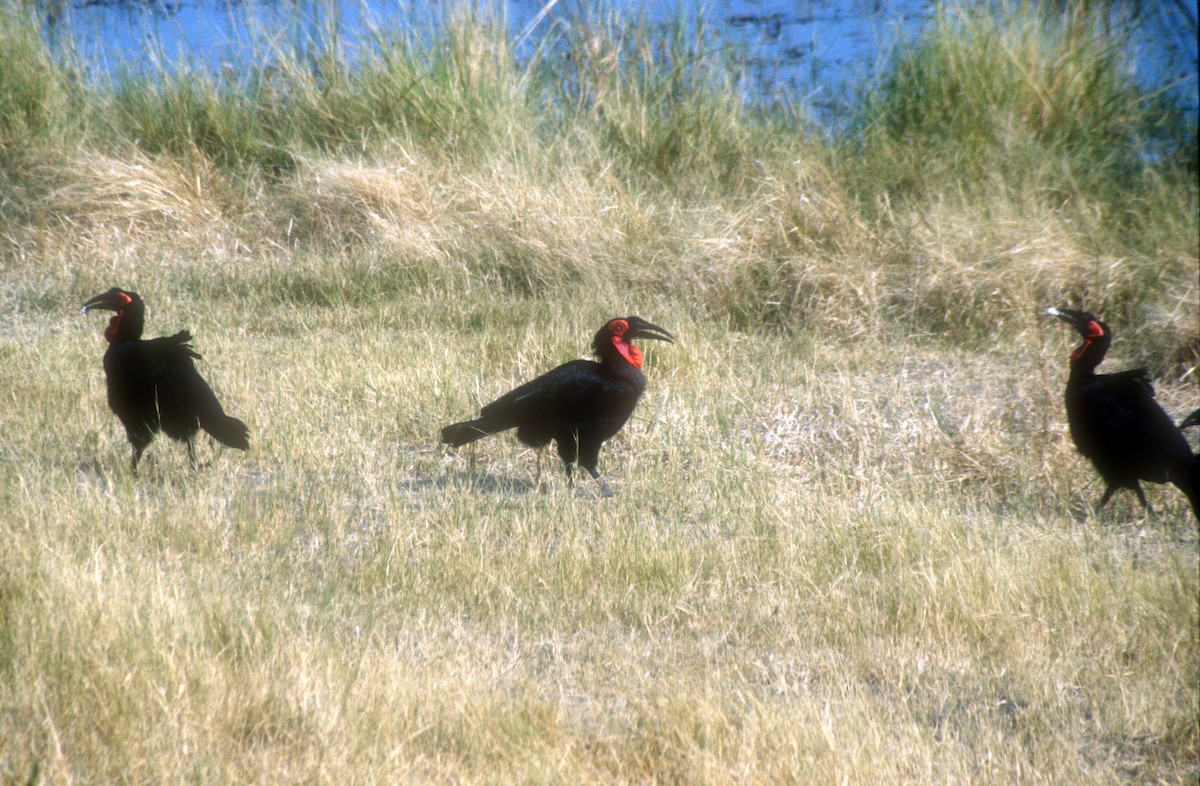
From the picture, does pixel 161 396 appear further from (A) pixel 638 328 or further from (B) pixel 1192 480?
(B) pixel 1192 480

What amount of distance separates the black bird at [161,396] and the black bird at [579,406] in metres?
0.97

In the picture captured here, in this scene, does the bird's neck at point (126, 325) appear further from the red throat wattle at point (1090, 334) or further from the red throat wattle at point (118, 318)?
the red throat wattle at point (1090, 334)

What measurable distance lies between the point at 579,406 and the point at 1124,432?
217 centimetres

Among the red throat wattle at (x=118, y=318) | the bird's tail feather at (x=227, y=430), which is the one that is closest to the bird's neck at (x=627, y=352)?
the bird's tail feather at (x=227, y=430)

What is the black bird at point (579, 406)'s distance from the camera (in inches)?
204

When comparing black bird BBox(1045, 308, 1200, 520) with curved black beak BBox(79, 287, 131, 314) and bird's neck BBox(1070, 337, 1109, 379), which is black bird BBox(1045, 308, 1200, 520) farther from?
curved black beak BBox(79, 287, 131, 314)

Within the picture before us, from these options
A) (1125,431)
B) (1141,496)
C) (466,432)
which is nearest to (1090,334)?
(1125,431)

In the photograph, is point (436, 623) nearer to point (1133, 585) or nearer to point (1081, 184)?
point (1133, 585)

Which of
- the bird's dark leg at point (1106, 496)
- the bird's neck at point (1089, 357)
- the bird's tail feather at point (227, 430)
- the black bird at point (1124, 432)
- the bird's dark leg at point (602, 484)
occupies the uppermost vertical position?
the bird's neck at point (1089, 357)

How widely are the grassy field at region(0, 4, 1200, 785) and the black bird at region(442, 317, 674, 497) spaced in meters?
0.22

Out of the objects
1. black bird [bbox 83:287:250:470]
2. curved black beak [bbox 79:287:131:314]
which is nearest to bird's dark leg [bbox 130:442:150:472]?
black bird [bbox 83:287:250:470]

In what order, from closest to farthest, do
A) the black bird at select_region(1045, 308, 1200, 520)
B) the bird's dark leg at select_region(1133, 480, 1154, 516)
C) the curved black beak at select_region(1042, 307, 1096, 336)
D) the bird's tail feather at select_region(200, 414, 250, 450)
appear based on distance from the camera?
the black bird at select_region(1045, 308, 1200, 520)
the bird's dark leg at select_region(1133, 480, 1154, 516)
the bird's tail feather at select_region(200, 414, 250, 450)
the curved black beak at select_region(1042, 307, 1096, 336)

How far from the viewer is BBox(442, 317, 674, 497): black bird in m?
5.17

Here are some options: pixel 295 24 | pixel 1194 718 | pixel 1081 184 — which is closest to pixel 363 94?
pixel 295 24
